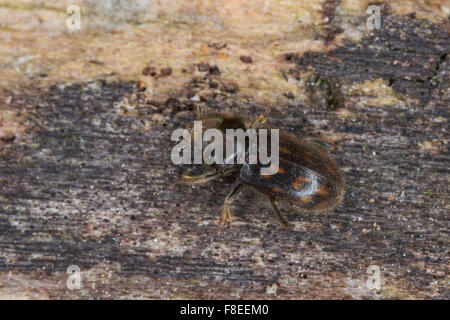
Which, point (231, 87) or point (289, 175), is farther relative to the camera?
point (231, 87)

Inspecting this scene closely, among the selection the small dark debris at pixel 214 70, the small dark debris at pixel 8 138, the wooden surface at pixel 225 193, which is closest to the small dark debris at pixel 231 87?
the wooden surface at pixel 225 193

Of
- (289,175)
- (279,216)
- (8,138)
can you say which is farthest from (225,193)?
(8,138)

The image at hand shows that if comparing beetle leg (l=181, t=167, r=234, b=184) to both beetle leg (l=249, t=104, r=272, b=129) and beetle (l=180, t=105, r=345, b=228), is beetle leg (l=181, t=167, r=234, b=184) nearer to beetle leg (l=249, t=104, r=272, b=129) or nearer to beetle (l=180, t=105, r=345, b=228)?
beetle (l=180, t=105, r=345, b=228)

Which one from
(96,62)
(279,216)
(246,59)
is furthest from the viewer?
→ (246,59)

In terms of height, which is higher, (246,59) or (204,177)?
(246,59)

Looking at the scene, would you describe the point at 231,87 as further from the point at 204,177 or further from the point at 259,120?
the point at 204,177

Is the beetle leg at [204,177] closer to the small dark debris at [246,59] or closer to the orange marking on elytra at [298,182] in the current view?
the orange marking on elytra at [298,182]

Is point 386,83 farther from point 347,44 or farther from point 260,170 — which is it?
point 260,170

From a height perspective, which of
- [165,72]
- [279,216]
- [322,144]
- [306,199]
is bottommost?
[279,216]
